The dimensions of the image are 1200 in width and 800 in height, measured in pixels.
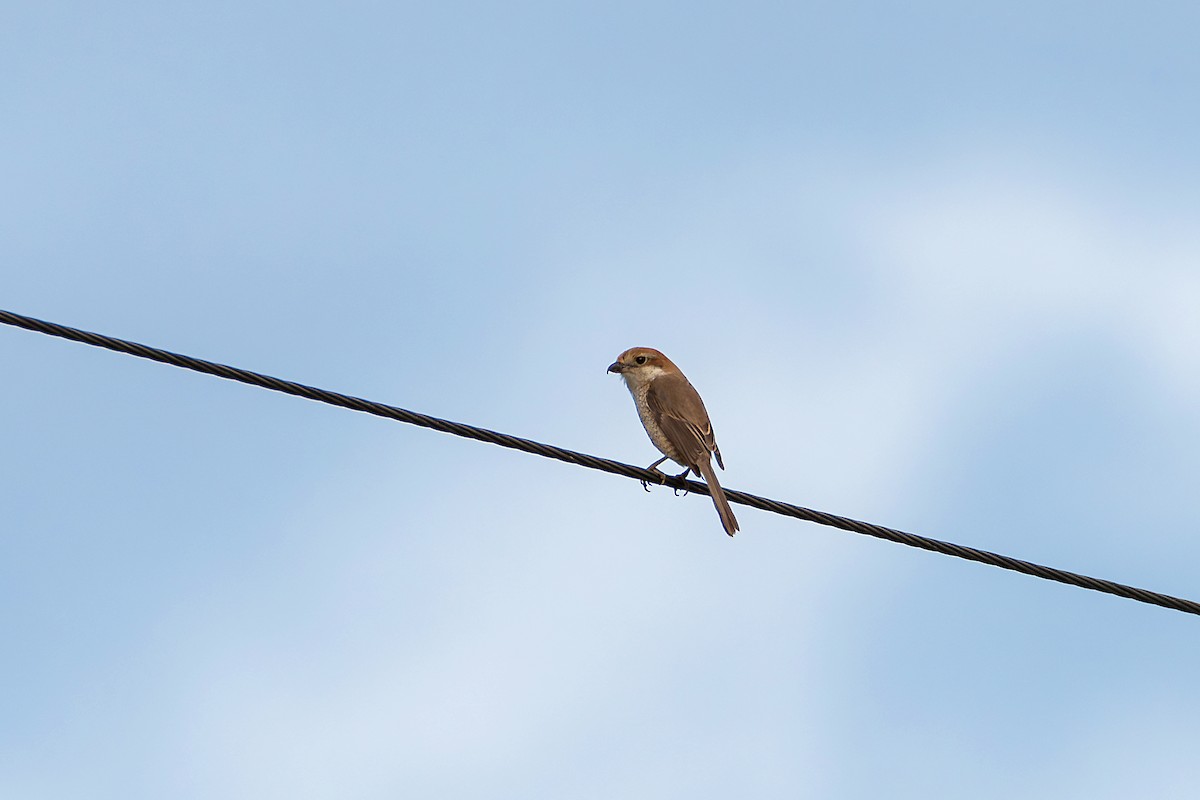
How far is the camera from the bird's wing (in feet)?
34.7

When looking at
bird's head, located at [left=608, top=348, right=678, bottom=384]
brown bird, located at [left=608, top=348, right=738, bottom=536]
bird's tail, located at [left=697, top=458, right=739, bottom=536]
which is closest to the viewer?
bird's tail, located at [left=697, top=458, right=739, bottom=536]

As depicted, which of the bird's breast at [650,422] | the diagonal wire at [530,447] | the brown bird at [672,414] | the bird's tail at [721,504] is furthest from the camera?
the bird's breast at [650,422]

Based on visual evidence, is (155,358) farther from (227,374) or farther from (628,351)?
(628,351)

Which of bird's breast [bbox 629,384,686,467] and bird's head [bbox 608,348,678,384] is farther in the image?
bird's head [bbox 608,348,678,384]

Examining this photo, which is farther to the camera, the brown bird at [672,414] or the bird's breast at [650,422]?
the bird's breast at [650,422]

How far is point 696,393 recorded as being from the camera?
38.7ft

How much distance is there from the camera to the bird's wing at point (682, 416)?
10.6 meters

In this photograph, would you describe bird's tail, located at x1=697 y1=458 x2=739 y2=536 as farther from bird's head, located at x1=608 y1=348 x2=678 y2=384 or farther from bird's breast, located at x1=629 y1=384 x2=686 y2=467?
bird's head, located at x1=608 y1=348 x2=678 y2=384

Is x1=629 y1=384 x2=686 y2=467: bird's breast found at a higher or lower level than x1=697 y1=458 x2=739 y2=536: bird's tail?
higher

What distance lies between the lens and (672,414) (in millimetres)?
11047

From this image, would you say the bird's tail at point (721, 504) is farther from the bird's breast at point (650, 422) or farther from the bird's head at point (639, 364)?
the bird's head at point (639, 364)

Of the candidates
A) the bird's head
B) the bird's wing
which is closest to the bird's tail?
the bird's wing

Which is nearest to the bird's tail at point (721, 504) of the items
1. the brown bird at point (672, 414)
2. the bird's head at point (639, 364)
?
the brown bird at point (672, 414)

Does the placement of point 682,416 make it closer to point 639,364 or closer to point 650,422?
point 650,422
